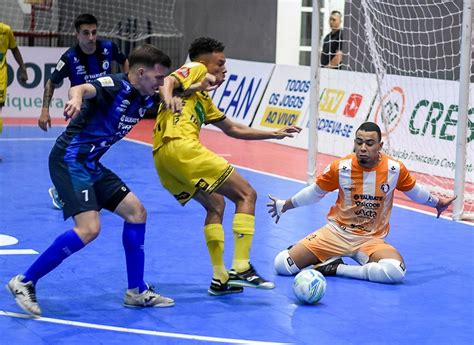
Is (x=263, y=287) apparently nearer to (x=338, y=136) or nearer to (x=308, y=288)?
(x=308, y=288)

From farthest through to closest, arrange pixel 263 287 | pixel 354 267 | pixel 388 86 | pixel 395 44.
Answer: pixel 395 44 < pixel 388 86 < pixel 354 267 < pixel 263 287

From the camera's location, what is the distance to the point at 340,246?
7918 mm

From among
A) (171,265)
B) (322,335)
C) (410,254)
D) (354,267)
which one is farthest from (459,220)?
(322,335)

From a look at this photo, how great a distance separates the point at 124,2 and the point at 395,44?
9645 millimetres

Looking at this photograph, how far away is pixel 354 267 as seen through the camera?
7.85 metres

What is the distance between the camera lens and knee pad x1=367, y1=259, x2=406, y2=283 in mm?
7625

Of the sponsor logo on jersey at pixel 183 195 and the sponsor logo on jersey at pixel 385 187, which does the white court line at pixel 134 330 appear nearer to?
the sponsor logo on jersey at pixel 183 195

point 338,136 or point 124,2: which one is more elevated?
point 124,2

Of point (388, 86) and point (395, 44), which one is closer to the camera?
point (388, 86)

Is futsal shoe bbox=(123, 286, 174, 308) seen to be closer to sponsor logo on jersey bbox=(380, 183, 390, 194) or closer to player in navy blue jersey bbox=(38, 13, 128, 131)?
sponsor logo on jersey bbox=(380, 183, 390, 194)

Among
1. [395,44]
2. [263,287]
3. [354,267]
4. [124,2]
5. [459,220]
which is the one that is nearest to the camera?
[263,287]

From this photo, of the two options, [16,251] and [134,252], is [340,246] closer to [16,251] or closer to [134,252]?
[134,252]

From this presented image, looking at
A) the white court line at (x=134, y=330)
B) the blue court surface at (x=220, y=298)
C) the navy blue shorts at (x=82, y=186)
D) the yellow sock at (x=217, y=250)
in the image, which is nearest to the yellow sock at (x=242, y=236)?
the yellow sock at (x=217, y=250)

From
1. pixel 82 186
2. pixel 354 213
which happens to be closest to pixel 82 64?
pixel 354 213
